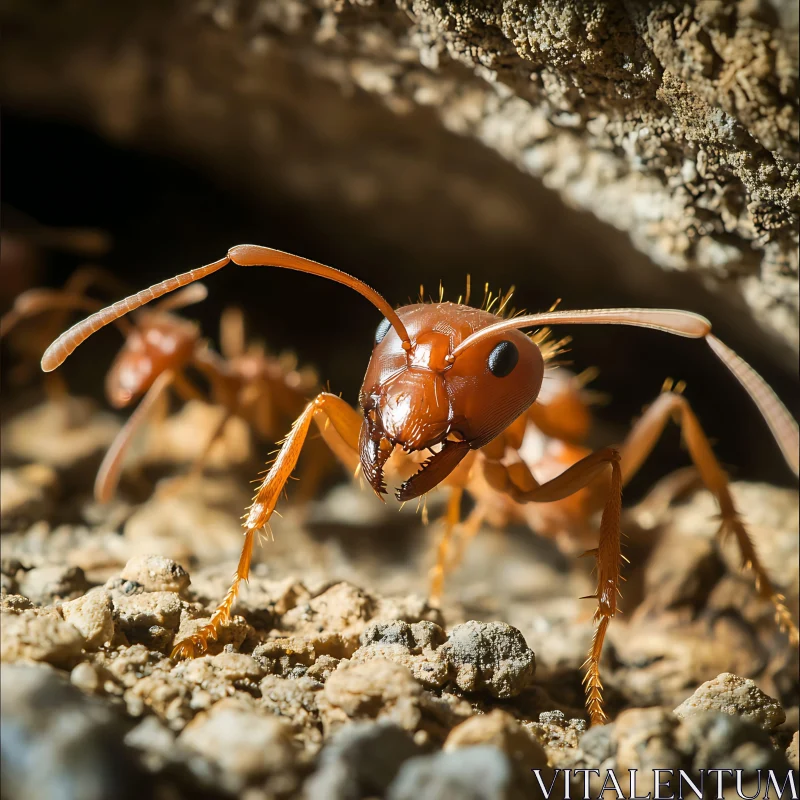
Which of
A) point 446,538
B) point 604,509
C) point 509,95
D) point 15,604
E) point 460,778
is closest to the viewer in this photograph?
point 460,778

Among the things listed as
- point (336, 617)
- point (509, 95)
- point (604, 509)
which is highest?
point (509, 95)

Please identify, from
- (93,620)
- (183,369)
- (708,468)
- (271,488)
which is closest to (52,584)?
(93,620)

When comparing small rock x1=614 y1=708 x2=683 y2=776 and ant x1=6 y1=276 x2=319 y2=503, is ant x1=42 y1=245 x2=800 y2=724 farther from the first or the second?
ant x1=6 y1=276 x2=319 y2=503

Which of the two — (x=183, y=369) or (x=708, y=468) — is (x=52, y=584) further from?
(x=708, y=468)

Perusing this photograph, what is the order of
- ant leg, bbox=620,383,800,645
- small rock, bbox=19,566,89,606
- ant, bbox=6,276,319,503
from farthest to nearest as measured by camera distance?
ant, bbox=6,276,319,503
ant leg, bbox=620,383,800,645
small rock, bbox=19,566,89,606

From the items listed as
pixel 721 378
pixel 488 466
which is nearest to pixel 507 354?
pixel 488 466

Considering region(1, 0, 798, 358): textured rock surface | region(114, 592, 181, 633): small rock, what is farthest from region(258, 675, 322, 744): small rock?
region(1, 0, 798, 358): textured rock surface

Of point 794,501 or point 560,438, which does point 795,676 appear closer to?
point 794,501
